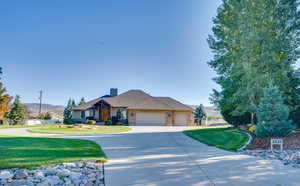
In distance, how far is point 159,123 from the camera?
28.4 meters

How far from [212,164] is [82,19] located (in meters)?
13.4

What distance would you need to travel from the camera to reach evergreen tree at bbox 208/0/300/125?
12.9 metres

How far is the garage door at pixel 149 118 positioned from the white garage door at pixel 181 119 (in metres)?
2.19

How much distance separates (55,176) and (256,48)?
13.3 metres

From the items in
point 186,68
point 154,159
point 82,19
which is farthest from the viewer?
point 186,68

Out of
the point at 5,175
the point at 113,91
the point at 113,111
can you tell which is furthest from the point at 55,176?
the point at 113,91

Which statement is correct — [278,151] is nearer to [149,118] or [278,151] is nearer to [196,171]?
[196,171]

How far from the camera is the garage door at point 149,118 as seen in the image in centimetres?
2794

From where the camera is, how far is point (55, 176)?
454 cm

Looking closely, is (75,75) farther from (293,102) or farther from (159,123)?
(293,102)

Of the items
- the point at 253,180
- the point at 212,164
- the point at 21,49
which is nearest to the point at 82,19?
the point at 21,49

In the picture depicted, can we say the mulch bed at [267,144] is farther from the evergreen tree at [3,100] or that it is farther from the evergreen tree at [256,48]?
the evergreen tree at [3,100]

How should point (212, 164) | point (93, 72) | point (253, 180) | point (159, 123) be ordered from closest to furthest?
point (253, 180) → point (212, 164) → point (93, 72) → point (159, 123)

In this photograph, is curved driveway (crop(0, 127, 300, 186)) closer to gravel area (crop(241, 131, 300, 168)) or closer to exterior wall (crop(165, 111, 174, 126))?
gravel area (crop(241, 131, 300, 168))
